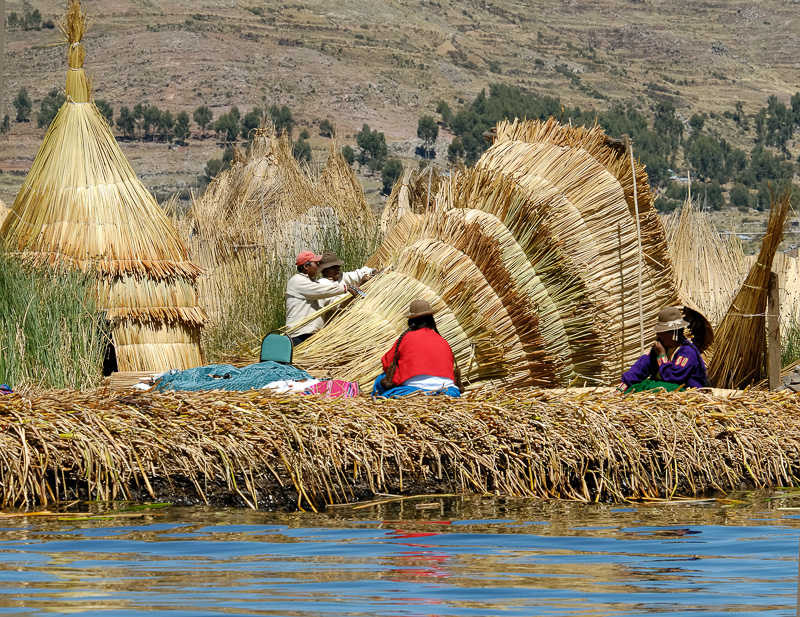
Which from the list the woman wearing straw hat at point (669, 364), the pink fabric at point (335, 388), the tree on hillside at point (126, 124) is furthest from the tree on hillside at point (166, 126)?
the woman wearing straw hat at point (669, 364)

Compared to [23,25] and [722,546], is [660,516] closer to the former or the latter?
[722,546]

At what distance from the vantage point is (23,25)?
86062 mm

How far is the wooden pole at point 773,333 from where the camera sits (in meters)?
9.29

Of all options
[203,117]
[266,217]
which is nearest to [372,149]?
[203,117]

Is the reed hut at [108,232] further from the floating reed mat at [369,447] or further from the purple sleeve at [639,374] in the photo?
the purple sleeve at [639,374]

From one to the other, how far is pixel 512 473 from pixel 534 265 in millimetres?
3141

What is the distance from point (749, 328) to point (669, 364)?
5.30ft

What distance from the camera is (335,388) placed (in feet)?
26.0

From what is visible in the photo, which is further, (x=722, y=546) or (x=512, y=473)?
(x=512, y=473)

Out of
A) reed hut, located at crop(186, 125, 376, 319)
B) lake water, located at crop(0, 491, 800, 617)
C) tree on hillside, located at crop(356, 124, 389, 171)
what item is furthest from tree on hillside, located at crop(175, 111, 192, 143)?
lake water, located at crop(0, 491, 800, 617)

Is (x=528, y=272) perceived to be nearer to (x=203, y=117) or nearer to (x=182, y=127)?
(x=182, y=127)

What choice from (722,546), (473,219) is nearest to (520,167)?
(473,219)

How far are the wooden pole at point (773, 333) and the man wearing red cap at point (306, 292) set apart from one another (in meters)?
3.36

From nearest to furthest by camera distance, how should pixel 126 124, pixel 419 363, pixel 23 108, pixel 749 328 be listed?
1. pixel 419 363
2. pixel 749 328
3. pixel 126 124
4. pixel 23 108
